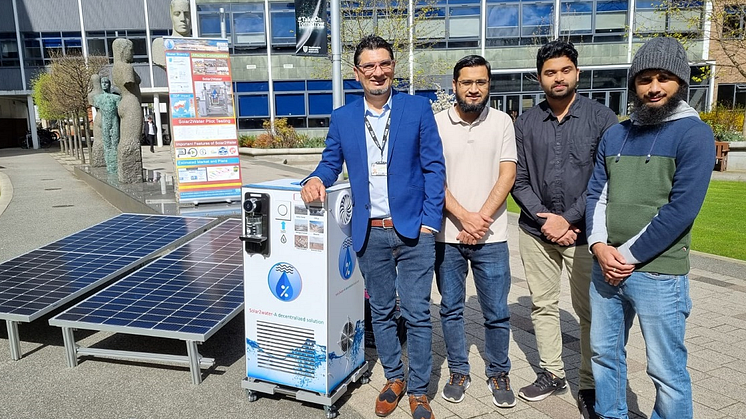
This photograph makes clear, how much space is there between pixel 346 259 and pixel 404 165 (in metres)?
0.73

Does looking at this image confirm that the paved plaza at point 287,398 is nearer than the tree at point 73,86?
Yes

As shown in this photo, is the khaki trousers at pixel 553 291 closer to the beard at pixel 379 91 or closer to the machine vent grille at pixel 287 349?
the beard at pixel 379 91

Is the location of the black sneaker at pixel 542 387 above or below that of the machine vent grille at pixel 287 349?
below

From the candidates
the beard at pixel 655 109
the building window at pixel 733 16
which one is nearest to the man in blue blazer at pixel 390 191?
the beard at pixel 655 109

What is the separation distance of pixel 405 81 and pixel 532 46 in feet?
26.5

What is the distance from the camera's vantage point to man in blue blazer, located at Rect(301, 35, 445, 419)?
3150 millimetres

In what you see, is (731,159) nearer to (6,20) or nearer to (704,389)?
(704,389)

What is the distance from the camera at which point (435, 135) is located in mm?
3188

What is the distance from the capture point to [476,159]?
3344 mm

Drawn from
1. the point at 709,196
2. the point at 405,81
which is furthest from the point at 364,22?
the point at 709,196

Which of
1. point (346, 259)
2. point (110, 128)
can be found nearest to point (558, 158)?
point (346, 259)

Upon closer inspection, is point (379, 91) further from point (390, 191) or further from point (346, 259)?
point (346, 259)

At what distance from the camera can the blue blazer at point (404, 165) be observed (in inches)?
124

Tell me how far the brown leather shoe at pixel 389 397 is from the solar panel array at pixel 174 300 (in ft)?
4.20
